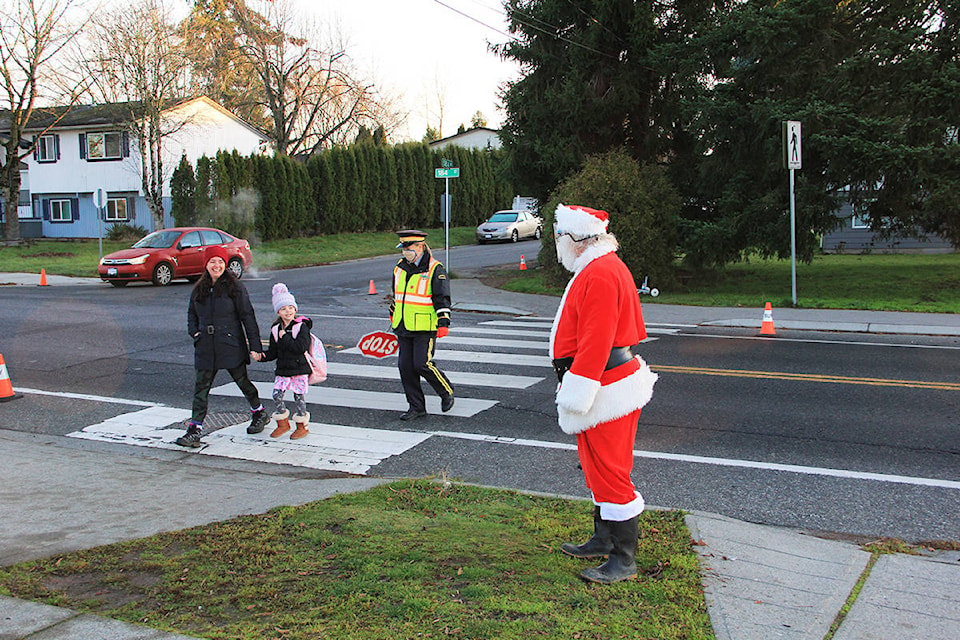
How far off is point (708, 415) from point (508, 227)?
32489 mm

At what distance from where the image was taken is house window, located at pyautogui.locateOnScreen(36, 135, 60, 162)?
44.0 metres

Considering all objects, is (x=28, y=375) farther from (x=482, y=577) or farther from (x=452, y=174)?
(x=452, y=174)

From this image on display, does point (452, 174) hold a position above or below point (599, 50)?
below

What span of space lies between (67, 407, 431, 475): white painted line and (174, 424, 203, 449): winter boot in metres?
0.05

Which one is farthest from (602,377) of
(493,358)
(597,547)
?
(493,358)

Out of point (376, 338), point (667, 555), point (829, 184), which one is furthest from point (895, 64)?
point (667, 555)

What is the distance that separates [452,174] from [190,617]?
58.6 ft

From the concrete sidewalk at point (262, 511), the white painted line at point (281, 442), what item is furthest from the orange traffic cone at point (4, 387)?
the concrete sidewalk at point (262, 511)

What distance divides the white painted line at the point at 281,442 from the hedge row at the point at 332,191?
2477 cm

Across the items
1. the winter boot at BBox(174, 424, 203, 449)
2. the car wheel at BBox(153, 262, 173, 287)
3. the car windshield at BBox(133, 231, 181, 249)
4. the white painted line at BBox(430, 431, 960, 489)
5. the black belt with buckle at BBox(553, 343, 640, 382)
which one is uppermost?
the car windshield at BBox(133, 231, 181, 249)

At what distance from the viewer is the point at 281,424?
24.2ft

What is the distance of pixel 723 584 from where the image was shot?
157 inches

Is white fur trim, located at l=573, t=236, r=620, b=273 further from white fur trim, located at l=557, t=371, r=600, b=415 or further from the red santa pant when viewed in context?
the red santa pant

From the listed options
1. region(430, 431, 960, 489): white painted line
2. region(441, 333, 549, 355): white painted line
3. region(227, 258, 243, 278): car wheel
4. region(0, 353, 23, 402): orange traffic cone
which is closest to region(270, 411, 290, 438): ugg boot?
region(430, 431, 960, 489): white painted line
